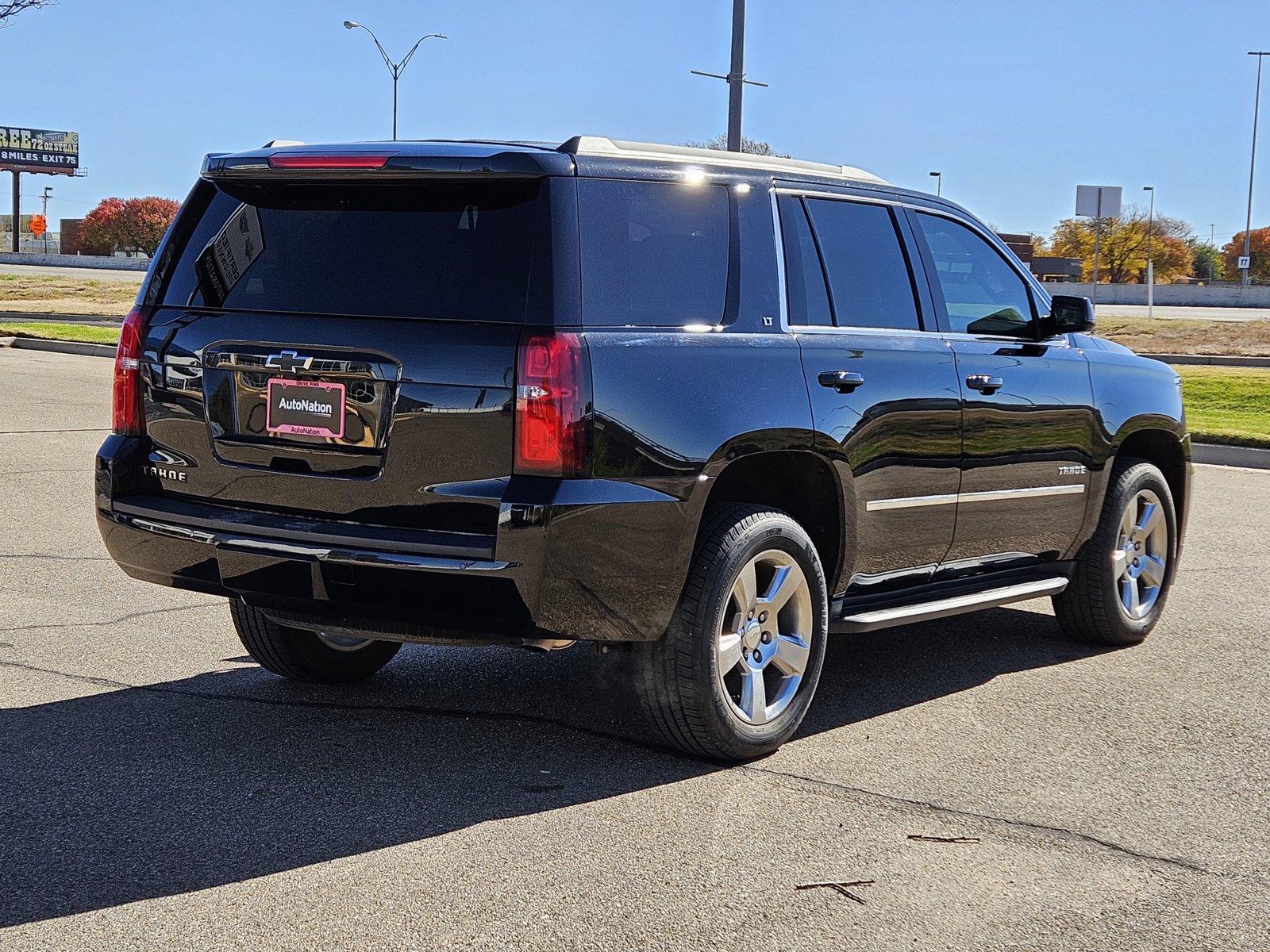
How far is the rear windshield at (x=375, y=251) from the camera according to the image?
4.52 metres

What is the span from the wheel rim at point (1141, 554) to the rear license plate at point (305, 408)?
12.6 feet

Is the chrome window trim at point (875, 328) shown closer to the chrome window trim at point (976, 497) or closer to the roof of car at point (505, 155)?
the roof of car at point (505, 155)

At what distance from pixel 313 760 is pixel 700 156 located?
2.33 m

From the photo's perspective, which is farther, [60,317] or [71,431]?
[60,317]

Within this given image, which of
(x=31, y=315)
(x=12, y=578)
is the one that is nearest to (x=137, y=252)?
(x=31, y=315)

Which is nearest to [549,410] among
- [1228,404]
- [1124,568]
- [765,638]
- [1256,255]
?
[765,638]

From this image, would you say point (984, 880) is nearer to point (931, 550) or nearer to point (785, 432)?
point (785, 432)

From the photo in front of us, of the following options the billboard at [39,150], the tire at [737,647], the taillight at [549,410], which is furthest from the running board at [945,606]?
the billboard at [39,150]

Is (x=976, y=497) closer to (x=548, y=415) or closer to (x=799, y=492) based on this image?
(x=799, y=492)

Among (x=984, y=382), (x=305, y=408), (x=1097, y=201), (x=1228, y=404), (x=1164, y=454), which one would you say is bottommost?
(x=1228, y=404)

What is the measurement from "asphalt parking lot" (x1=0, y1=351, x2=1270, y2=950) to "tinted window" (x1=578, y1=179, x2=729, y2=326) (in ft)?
4.79

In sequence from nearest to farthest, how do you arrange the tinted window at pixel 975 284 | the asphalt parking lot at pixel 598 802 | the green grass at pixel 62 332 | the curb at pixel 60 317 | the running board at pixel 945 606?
the asphalt parking lot at pixel 598 802 → the running board at pixel 945 606 → the tinted window at pixel 975 284 → the green grass at pixel 62 332 → the curb at pixel 60 317

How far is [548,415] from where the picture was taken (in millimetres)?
4355

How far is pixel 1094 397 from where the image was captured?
664 cm
